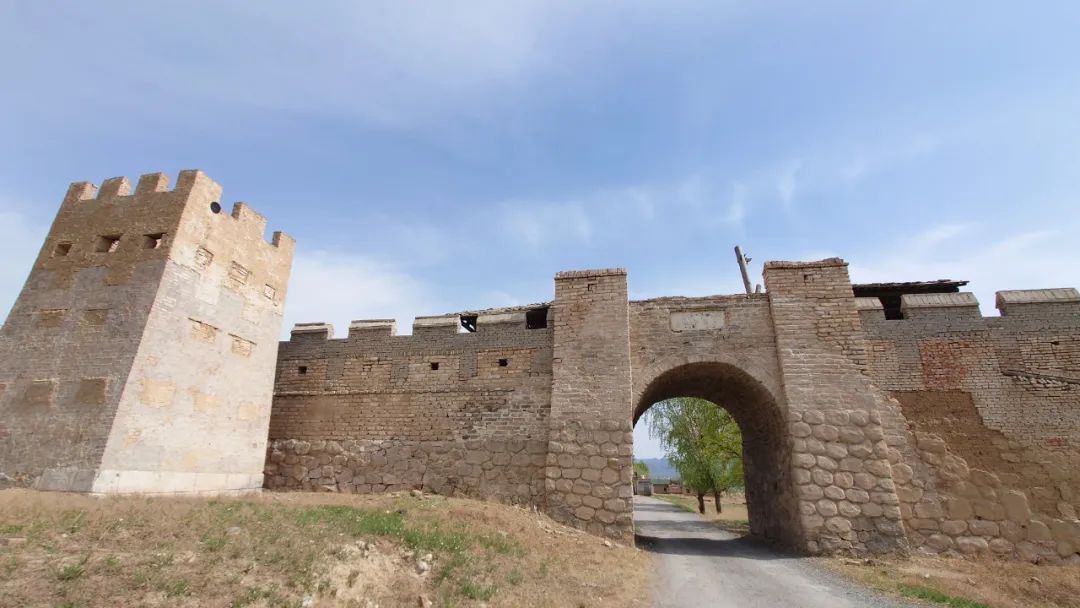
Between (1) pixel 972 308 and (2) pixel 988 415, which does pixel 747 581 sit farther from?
(1) pixel 972 308

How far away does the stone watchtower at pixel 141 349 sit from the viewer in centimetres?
912

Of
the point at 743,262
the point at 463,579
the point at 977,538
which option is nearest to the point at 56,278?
the point at 463,579

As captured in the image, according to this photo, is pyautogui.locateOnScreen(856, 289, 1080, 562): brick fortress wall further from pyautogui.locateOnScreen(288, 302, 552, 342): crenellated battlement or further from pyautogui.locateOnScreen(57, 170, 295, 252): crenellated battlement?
pyautogui.locateOnScreen(57, 170, 295, 252): crenellated battlement

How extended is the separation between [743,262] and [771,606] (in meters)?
18.2

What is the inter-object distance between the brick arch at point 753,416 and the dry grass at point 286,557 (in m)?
3.88

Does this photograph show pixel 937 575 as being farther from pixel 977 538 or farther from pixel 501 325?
pixel 501 325

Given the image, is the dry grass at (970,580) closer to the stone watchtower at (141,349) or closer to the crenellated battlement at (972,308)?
the crenellated battlement at (972,308)

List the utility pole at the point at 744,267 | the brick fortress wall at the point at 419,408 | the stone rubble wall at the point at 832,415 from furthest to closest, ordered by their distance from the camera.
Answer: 1. the utility pole at the point at 744,267
2. the brick fortress wall at the point at 419,408
3. the stone rubble wall at the point at 832,415

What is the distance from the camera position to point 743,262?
23.1 metres

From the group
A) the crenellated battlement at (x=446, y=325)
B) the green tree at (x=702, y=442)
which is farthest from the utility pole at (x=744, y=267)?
the crenellated battlement at (x=446, y=325)

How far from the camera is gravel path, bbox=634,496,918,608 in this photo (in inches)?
281

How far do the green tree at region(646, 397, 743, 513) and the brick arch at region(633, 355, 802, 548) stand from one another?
30.7ft

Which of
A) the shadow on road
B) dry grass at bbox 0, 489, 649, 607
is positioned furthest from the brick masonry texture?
dry grass at bbox 0, 489, 649, 607

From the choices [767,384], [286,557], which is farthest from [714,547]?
[286,557]
